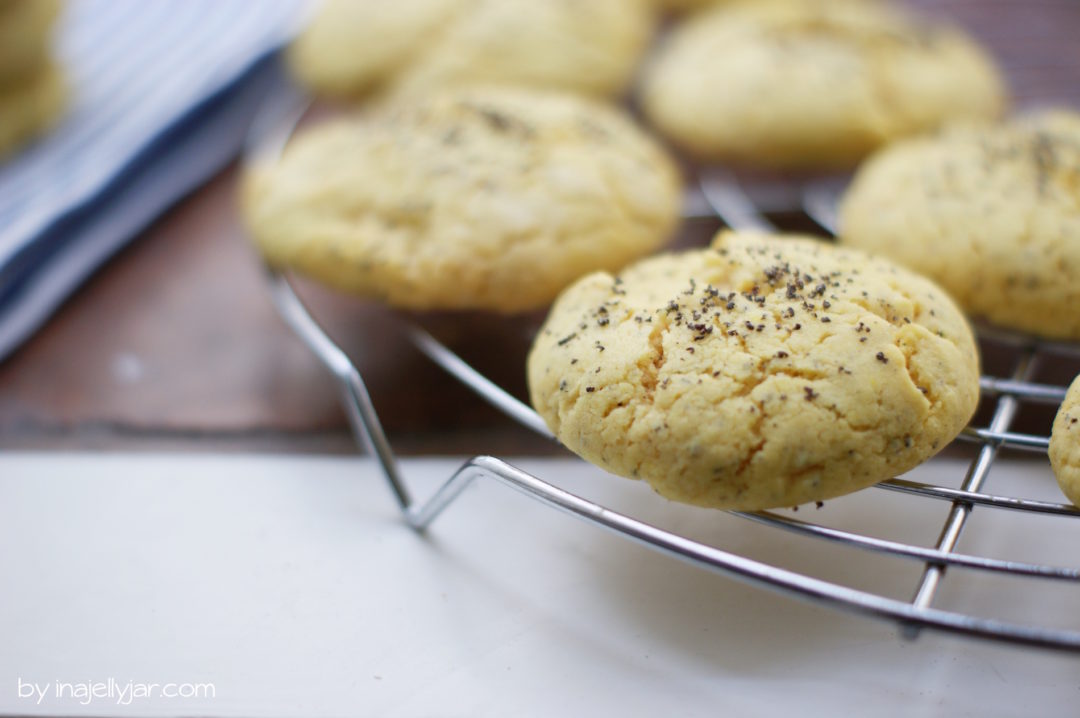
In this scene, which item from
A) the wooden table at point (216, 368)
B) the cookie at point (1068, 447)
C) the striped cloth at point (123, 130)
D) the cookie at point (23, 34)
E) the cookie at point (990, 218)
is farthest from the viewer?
the cookie at point (23, 34)

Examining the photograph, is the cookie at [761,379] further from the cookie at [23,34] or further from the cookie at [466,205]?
the cookie at [23,34]

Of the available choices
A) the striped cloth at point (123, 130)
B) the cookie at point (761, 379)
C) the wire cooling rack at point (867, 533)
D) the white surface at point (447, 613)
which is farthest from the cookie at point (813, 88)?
the striped cloth at point (123, 130)

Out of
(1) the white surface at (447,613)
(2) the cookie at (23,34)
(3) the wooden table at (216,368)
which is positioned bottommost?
(1) the white surface at (447,613)

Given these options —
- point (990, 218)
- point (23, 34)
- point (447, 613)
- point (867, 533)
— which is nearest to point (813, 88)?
point (990, 218)

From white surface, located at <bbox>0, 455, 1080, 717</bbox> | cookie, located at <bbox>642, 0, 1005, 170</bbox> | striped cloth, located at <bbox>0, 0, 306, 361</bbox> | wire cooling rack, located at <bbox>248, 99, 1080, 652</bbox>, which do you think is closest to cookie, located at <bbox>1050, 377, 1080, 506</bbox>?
wire cooling rack, located at <bbox>248, 99, 1080, 652</bbox>

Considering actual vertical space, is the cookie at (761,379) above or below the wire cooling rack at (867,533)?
above

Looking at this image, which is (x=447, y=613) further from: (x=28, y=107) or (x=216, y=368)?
(x=28, y=107)

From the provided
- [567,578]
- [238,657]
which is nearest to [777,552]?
[567,578]
